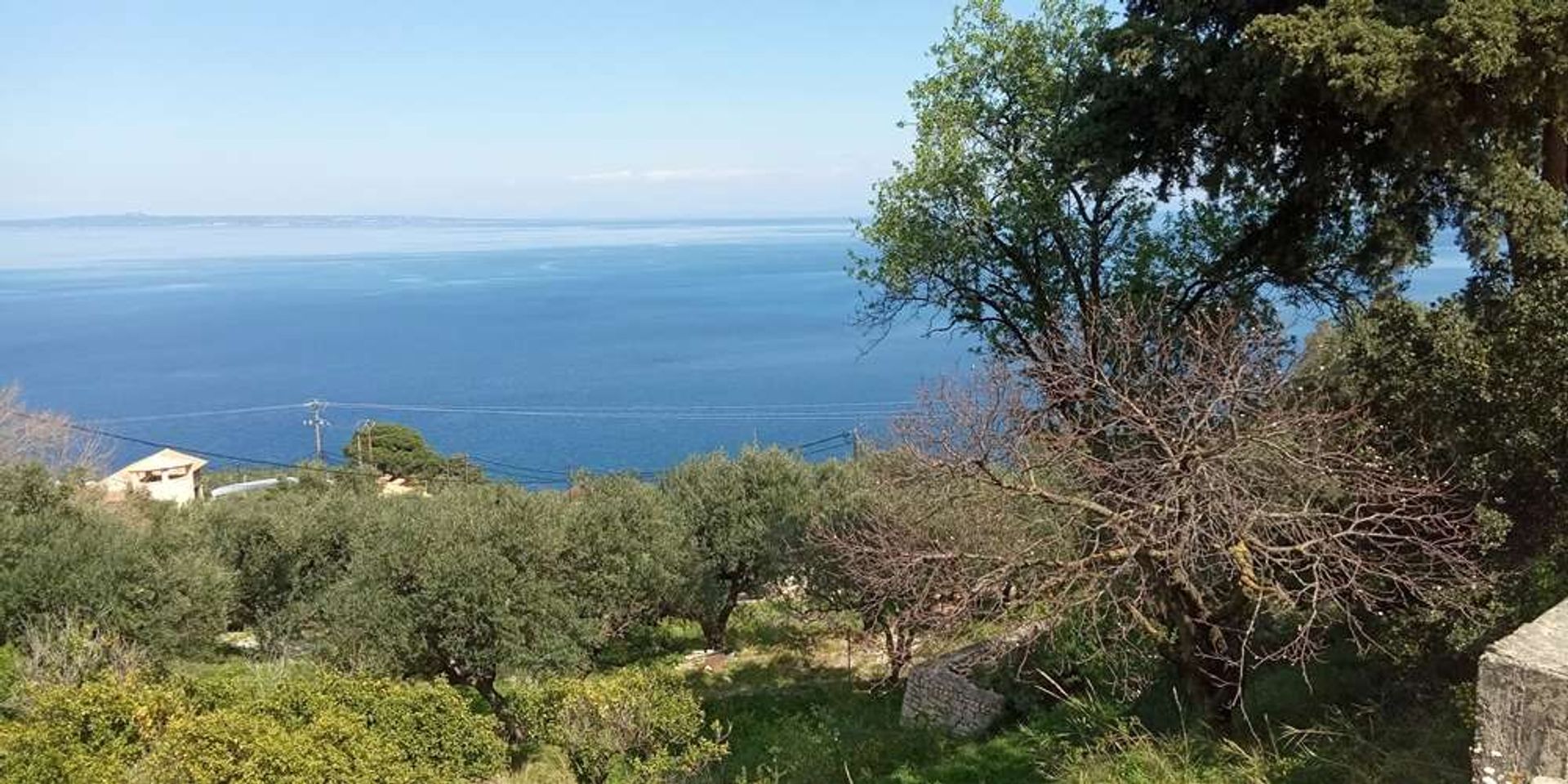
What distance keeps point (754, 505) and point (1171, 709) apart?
1381 cm

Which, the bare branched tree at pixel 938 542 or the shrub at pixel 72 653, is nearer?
the bare branched tree at pixel 938 542

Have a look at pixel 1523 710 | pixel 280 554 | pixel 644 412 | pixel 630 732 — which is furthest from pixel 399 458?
pixel 1523 710

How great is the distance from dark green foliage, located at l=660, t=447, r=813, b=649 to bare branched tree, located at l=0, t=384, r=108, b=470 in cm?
2090

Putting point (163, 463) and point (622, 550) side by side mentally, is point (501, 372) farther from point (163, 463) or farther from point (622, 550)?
point (622, 550)

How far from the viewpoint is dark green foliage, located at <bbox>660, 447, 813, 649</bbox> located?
22.6 metres

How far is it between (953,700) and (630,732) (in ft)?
14.7

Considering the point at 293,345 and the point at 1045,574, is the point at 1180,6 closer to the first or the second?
the point at 1045,574

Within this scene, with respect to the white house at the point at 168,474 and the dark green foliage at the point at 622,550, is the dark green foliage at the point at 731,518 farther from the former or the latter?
the white house at the point at 168,474

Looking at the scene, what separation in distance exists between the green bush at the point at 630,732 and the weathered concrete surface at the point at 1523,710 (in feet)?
25.6

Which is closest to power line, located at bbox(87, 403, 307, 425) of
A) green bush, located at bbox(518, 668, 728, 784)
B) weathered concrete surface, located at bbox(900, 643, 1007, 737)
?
green bush, located at bbox(518, 668, 728, 784)

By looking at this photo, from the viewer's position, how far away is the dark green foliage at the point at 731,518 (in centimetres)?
2259

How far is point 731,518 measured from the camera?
23.2 m

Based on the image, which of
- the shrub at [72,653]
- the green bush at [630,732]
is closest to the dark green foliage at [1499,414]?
the green bush at [630,732]

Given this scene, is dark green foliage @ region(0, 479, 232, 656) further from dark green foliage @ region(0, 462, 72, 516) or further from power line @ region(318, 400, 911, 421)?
power line @ region(318, 400, 911, 421)
